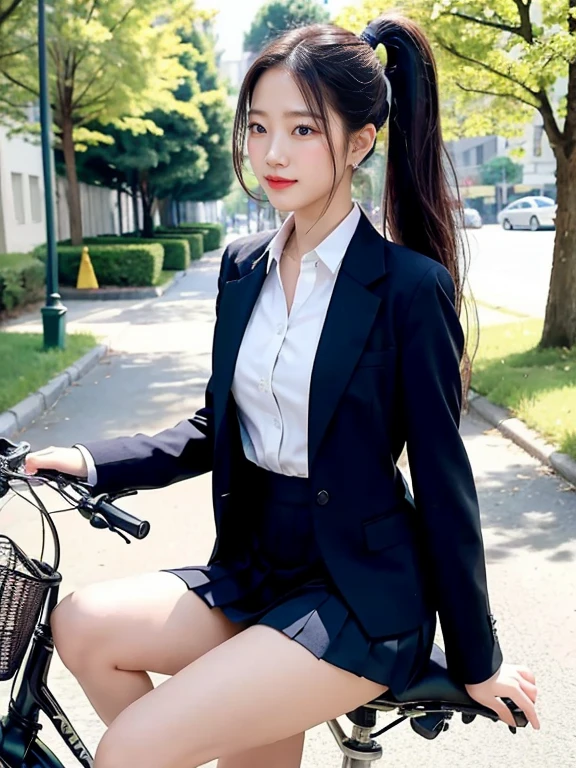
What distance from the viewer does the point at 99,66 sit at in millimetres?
18812

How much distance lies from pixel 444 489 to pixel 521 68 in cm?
812

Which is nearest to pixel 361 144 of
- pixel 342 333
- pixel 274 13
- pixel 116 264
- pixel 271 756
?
pixel 342 333

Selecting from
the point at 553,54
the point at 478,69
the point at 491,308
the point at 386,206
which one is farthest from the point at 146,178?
the point at 386,206

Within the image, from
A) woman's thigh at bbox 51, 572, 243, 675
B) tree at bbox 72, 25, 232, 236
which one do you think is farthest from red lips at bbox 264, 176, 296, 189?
tree at bbox 72, 25, 232, 236

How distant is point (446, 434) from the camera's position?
173cm

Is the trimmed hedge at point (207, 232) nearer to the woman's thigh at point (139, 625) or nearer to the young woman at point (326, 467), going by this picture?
the young woman at point (326, 467)

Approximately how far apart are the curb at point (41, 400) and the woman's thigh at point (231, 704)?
18.6 ft

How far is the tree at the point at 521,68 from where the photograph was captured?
9156 millimetres

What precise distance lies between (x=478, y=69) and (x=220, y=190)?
28.4 metres

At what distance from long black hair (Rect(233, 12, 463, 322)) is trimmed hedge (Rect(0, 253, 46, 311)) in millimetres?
14247

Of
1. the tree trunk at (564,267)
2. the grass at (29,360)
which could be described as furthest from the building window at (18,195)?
the tree trunk at (564,267)

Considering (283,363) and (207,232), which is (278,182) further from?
(207,232)

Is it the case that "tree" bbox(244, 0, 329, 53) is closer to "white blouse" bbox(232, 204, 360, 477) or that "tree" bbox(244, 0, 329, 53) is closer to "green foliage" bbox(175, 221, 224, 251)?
"green foliage" bbox(175, 221, 224, 251)

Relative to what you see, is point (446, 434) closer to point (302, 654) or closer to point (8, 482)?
point (302, 654)
